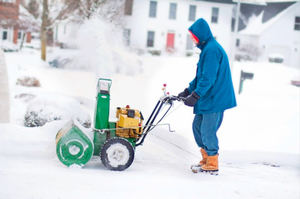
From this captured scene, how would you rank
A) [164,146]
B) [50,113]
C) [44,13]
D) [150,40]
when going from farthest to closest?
[150,40] → [44,13] → [50,113] → [164,146]

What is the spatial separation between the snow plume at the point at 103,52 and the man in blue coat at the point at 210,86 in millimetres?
3171

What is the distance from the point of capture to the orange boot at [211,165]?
122 inches

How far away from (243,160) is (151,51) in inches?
180

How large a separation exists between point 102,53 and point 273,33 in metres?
8.26

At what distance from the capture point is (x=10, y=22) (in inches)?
256

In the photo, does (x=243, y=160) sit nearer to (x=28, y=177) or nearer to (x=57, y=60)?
(x=28, y=177)

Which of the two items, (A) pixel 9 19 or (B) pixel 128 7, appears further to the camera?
(B) pixel 128 7

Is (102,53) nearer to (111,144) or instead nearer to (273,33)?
(111,144)

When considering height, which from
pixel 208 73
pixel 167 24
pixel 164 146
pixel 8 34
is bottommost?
pixel 164 146

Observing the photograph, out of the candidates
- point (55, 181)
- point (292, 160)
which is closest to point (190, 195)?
point (55, 181)

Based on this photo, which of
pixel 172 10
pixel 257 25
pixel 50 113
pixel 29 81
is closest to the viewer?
pixel 50 113

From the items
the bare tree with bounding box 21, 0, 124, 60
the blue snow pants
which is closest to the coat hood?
the blue snow pants

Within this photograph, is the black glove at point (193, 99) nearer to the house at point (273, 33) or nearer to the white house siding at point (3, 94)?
the white house siding at point (3, 94)

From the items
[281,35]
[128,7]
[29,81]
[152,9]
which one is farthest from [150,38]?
[281,35]
